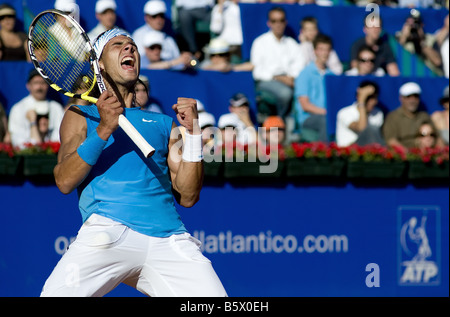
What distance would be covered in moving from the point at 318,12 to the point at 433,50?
6.04 feet

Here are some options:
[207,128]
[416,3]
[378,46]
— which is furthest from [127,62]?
[416,3]

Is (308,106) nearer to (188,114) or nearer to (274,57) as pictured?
(274,57)

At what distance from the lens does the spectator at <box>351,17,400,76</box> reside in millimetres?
10891

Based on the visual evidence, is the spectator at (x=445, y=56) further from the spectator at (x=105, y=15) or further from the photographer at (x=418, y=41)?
the spectator at (x=105, y=15)

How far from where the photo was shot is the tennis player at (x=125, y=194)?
4.04 meters

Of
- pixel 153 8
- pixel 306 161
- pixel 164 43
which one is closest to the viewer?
pixel 306 161

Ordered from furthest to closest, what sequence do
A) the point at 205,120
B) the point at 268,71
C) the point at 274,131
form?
the point at 268,71
the point at 274,131
the point at 205,120

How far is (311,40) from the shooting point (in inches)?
422

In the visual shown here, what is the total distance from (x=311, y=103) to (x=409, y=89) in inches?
47.7

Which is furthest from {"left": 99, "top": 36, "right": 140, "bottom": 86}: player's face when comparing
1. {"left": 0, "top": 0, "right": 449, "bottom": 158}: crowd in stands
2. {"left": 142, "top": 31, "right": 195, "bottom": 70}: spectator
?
{"left": 142, "top": 31, "right": 195, "bottom": 70}: spectator
